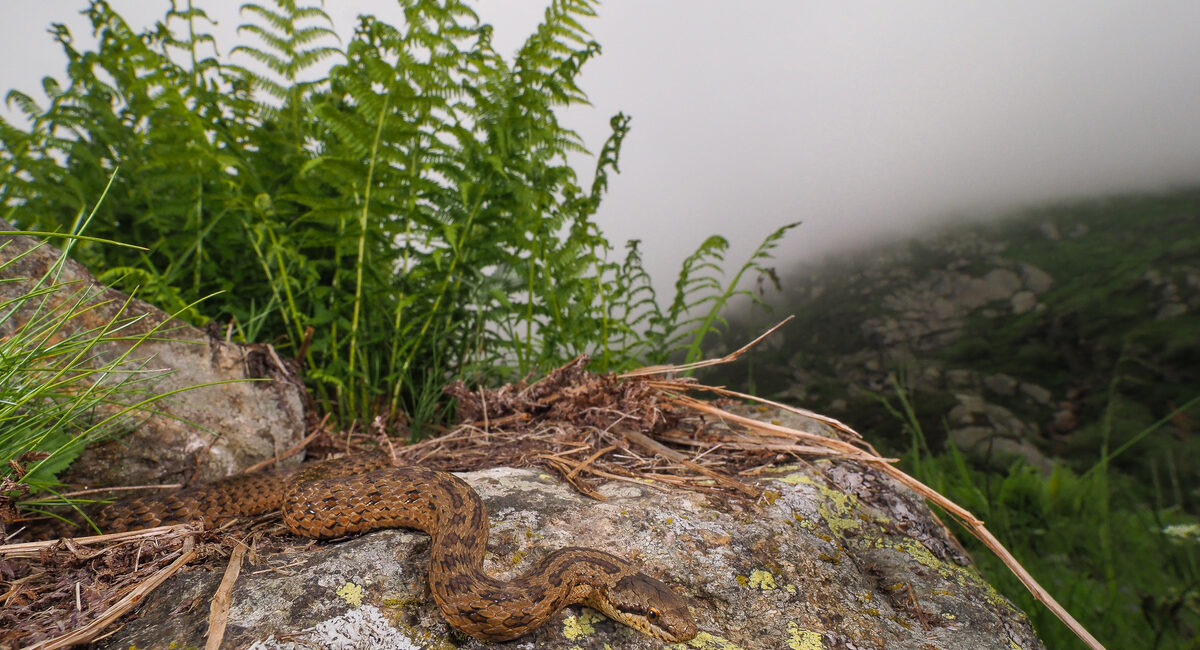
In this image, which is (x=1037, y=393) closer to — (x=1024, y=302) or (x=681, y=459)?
(x=1024, y=302)

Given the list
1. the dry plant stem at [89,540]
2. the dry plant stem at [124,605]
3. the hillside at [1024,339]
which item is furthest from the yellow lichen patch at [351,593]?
the hillside at [1024,339]

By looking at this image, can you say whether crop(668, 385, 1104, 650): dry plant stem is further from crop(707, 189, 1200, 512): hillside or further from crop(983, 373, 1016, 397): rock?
crop(983, 373, 1016, 397): rock

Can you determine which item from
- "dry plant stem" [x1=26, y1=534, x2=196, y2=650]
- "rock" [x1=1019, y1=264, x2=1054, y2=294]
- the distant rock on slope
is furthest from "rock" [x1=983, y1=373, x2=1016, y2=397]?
"dry plant stem" [x1=26, y1=534, x2=196, y2=650]

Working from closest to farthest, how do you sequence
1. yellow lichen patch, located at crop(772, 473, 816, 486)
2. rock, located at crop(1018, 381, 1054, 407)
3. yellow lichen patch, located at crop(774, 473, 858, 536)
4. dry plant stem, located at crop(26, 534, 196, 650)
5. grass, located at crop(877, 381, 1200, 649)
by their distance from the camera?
dry plant stem, located at crop(26, 534, 196, 650)
yellow lichen patch, located at crop(774, 473, 858, 536)
yellow lichen patch, located at crop(772, 473, 816, 486)
grass, located at crop(877, 381, 1200, 649)
rock, located at crop(1018, 381, 1054, 407)

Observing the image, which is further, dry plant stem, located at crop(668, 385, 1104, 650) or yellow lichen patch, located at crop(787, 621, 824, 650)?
dry plant stem, located at crop(668, 385, 1104, 650)

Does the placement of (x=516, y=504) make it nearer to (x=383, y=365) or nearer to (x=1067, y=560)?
(x=383, y=365)

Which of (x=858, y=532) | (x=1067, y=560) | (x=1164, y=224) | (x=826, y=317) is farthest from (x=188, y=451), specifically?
(x=1164, y=224)

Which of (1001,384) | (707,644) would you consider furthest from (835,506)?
(1001,384)

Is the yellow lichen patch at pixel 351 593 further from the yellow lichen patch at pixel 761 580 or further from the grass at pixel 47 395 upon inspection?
the yellow lichen patch at pixel 761 580

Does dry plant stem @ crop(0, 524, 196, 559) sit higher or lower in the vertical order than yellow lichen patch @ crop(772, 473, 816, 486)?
higher
